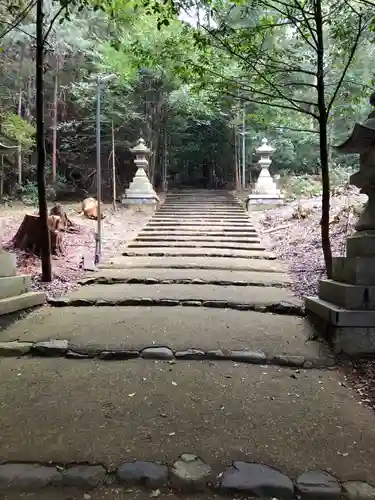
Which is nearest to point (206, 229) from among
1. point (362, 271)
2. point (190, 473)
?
point (362, 271)

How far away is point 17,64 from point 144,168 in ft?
15.5

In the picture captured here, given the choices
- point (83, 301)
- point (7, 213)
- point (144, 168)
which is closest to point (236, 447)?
point (83, 301)

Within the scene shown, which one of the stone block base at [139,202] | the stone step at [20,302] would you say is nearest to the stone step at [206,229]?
the stone block base at [139,202]

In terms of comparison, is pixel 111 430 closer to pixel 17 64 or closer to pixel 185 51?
pixel 185 51

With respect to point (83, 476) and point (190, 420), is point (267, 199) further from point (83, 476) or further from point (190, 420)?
point (83, 476)

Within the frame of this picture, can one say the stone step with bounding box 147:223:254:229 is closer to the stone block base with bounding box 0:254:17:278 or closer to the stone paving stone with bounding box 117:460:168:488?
the stone block base with bounding box 0:254:17:278

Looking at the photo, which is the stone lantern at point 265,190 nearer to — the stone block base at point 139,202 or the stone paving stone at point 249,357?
the stone block base at point 139,202

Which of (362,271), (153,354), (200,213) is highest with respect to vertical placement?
(200,213)

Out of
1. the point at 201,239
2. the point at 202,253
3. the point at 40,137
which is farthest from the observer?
the point at 201,239

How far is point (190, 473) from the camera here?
1.57m

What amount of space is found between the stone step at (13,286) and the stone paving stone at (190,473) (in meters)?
2.45

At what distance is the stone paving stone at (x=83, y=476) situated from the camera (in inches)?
59.7

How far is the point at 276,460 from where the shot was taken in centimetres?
166

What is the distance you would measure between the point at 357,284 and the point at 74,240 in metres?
5.63
